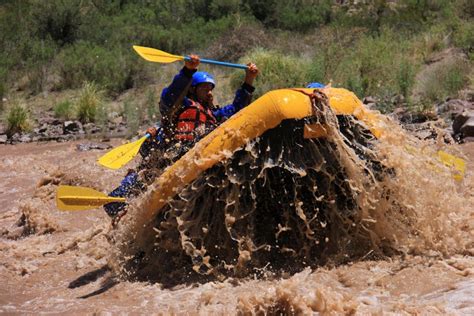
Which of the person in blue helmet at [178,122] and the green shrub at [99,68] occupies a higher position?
the person in blue helmet at [178,122]

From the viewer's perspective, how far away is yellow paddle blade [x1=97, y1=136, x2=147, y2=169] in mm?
5273

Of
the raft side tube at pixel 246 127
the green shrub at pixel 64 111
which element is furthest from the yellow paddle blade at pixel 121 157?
the green shrub at pixel 64 111

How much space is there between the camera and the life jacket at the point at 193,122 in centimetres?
455

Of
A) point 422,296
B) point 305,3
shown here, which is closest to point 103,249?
point 422,296

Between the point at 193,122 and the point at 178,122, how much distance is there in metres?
0.10

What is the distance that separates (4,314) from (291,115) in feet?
6.47

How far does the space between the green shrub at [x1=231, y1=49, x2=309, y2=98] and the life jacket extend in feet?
18.8

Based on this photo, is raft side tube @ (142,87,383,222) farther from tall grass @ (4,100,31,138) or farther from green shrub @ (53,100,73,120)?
green shrub @ (53,100,73,120)

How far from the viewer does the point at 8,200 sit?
7.21m

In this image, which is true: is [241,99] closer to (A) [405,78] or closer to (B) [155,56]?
(B) [155,56]

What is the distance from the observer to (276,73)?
38.4ft

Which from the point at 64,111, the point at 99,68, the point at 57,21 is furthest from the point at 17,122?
the point at 57,21

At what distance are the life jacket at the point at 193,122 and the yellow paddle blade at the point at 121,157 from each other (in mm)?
623

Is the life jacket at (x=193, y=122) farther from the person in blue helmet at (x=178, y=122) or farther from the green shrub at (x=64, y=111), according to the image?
the green shrub at (x=64, y=111)
